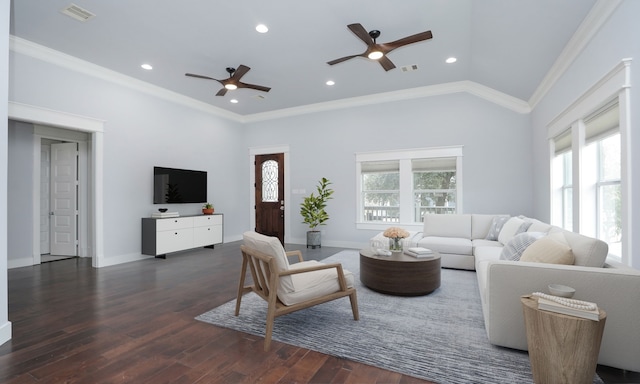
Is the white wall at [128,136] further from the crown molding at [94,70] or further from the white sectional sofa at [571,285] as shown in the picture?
the white sectional sofa at [571,285]

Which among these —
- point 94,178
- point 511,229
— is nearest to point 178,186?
point 94,178

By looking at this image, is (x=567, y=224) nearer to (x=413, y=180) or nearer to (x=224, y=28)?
(x=413, y=180)

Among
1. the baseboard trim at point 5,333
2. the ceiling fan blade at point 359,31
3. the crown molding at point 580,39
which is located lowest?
the baseboard trim at point 5,333

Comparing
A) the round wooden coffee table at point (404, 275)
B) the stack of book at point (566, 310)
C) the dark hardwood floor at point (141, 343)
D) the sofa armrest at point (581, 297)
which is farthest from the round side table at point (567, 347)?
the round wooden coffee table at point (404, 275)

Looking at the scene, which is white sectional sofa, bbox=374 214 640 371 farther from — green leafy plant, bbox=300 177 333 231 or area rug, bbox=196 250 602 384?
green leafy plant, bbox=300 177 333 231

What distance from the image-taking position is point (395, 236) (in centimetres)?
391

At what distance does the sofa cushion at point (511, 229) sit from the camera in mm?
4060

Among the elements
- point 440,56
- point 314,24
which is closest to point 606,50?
point 440,56

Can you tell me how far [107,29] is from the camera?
3.91m

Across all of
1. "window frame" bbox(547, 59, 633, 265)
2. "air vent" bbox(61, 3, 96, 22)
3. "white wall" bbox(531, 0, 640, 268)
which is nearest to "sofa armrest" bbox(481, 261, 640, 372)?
"white wall" bbox(531, 0, 640, 268)

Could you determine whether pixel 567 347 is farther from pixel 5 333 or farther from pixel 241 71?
pixel 241 71

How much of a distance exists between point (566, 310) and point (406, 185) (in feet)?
15.4

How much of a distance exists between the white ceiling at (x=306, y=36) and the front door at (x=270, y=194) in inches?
99.3

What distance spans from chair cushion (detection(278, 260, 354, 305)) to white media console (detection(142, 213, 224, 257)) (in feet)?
13.0
